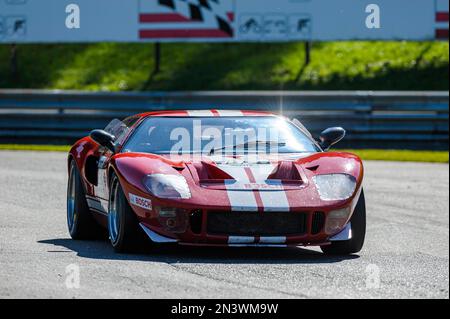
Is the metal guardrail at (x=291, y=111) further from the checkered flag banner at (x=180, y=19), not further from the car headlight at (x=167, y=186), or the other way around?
the car headlight at (x=167, y=186)

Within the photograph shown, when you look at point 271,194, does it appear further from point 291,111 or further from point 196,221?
point 291,111

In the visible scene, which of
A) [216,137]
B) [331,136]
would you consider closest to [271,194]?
[216,137]

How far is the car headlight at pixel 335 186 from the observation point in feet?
26.2

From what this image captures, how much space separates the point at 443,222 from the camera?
10984 millimetres

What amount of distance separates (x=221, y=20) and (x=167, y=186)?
1746 centimetres

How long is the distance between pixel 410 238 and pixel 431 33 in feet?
50.6

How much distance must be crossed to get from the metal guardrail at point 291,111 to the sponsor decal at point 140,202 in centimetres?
1260

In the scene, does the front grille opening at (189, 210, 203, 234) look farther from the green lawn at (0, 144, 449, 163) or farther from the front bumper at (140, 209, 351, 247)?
the green lawn at (0, 144, 449, 163)

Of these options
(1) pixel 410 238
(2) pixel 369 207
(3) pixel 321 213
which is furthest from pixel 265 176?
(2) pixel 369 207

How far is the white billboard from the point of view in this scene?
24406mm

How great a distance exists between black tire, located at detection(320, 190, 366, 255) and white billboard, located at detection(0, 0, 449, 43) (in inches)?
633

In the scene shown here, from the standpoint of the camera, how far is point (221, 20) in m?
25.0

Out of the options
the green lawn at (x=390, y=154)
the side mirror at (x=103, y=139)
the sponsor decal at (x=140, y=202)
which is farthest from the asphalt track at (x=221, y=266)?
the green lawn at (x=390, y=154)
